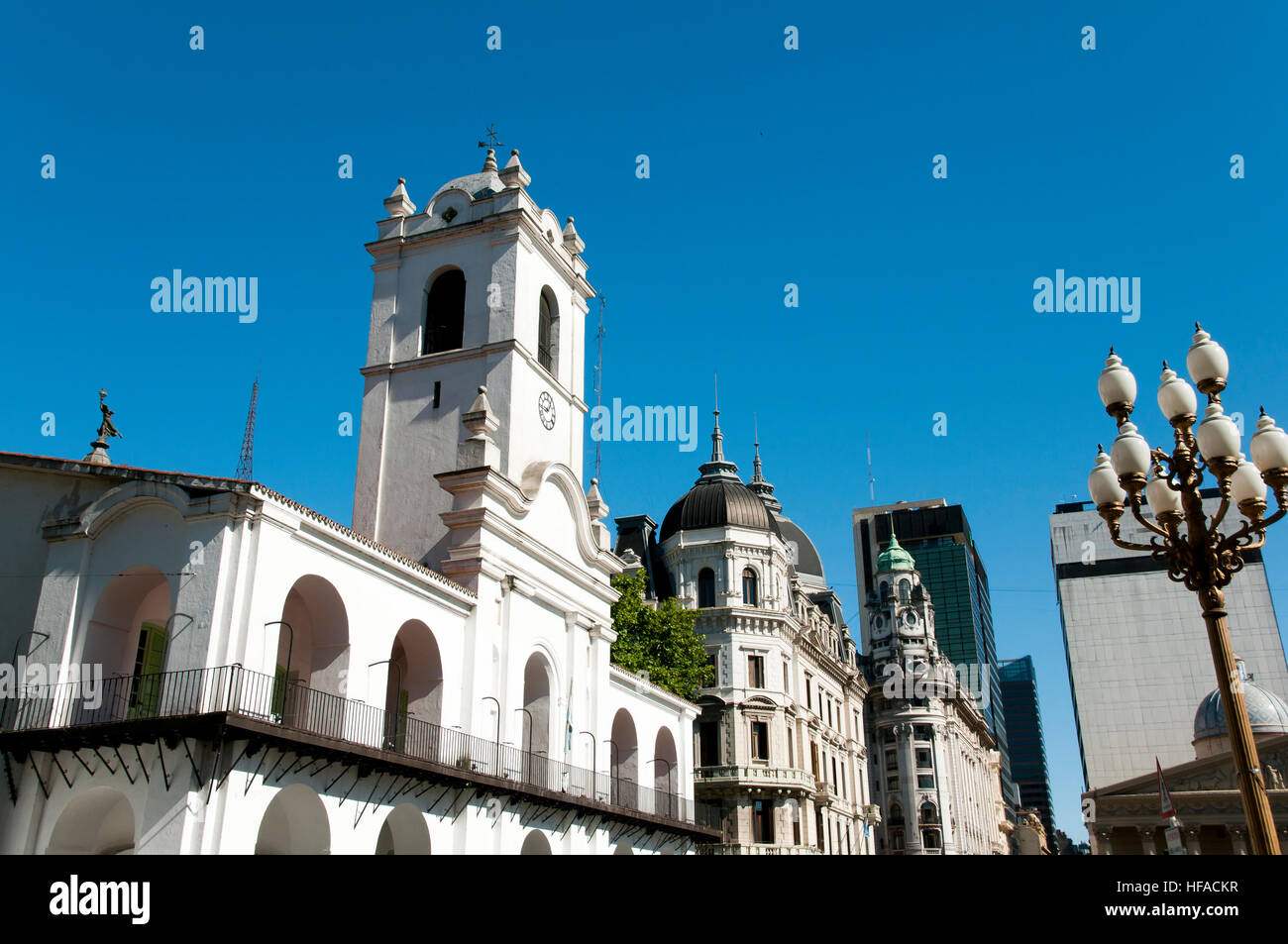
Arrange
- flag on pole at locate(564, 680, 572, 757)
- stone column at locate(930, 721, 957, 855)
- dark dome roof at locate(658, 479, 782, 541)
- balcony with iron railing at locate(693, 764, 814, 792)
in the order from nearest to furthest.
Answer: flag on pole at locate(564, 680, 572, 757), balcony with iron railing at locate(693, 764, 814, 792), dark dome roof at locate(658, 479, 782, 541), stone column at locate(930, 721, 957, 855)

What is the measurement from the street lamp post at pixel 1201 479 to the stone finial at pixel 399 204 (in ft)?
86.4

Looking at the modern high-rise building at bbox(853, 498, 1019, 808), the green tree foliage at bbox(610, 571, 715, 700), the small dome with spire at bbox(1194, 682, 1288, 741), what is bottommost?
the green tree foliage at bbox(610, 571, 715, 700)

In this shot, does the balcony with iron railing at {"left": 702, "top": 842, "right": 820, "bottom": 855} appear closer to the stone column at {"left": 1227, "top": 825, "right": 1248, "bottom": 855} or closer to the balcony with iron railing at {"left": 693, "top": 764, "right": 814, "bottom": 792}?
the balcony with iron railing at {"left": 693, "top": 764, "right": 814, "bottom": 792}

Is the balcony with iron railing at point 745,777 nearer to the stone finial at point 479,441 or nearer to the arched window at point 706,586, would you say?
the arched window at point 706,586

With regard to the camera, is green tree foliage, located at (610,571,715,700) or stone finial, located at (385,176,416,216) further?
green tree foliage, located at (610,571,715,700)

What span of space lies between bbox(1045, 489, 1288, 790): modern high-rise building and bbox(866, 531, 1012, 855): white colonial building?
40.2 m

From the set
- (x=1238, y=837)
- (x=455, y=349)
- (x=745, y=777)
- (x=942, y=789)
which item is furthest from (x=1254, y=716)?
(x=455, y=349)

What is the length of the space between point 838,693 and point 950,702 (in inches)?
1403

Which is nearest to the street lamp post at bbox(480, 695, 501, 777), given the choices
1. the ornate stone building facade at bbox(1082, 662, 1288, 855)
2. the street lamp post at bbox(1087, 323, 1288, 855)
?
the street lamp post at bbox(1087, 323, 1288, 855)

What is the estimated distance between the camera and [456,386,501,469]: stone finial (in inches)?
1155

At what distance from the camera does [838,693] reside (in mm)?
71688

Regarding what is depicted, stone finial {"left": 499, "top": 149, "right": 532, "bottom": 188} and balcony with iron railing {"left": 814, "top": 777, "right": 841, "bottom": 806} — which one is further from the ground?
stone finial {"left": 499, "top": 149, "right": 532, "bottom": 188}

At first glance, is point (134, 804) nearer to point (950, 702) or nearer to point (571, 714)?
point (571, 714)
